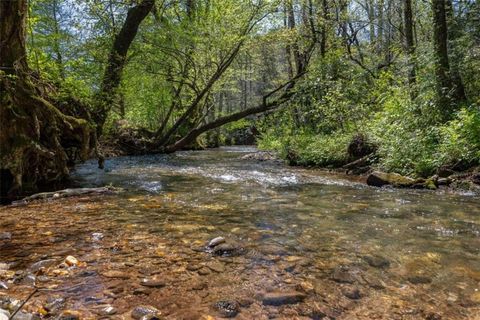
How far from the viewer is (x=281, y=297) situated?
3.09 meters

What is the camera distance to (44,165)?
765 centimetres

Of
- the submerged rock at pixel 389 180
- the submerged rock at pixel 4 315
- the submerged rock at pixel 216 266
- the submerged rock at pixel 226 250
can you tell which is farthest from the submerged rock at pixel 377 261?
the submerged rock at pixel 389 180

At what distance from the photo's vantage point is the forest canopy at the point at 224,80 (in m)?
7.25

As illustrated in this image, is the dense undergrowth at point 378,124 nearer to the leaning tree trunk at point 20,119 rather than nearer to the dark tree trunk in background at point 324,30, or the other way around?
the dark tree trunk in background at point 324,30

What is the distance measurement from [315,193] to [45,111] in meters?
5.82

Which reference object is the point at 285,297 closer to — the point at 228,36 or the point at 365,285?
the point at 365,285

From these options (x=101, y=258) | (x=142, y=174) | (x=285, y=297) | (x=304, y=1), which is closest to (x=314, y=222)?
(x=285, y=297)

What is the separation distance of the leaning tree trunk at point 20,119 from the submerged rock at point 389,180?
286 inches

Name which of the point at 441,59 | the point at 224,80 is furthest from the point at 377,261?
the point at 224,80

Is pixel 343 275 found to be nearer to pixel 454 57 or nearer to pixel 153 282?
pixel 153 282

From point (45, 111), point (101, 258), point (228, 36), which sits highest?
point (228, 36)

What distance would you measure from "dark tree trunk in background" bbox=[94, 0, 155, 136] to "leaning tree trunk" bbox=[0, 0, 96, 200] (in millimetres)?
3267

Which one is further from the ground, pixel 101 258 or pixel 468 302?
pixel 101 258

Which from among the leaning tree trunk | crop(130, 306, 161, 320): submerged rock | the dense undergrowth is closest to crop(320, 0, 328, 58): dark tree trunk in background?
the dense undergrowth
